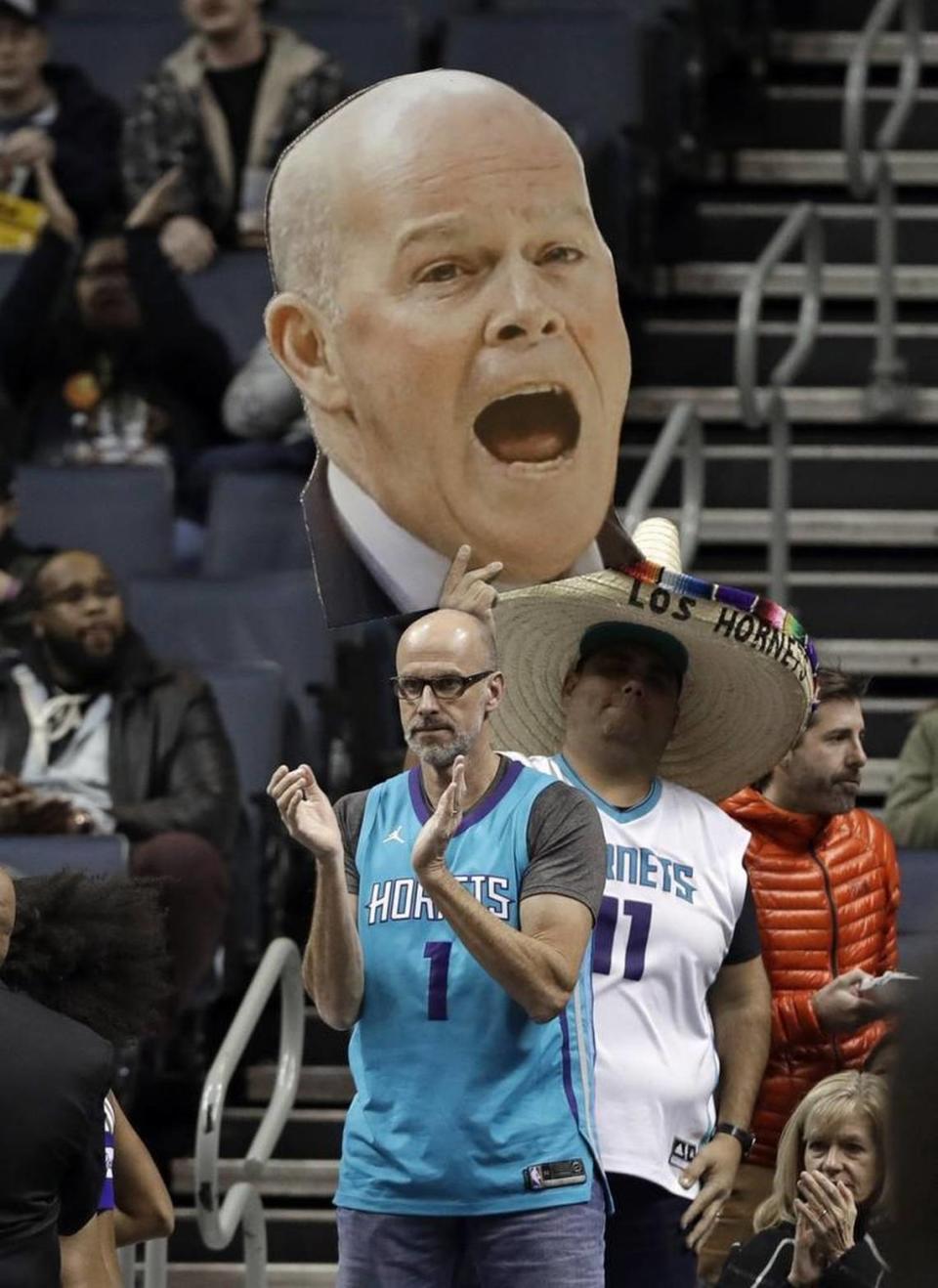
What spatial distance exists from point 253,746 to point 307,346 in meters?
2.52

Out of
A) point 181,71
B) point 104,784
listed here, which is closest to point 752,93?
point 181,71

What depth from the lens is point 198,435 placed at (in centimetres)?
848

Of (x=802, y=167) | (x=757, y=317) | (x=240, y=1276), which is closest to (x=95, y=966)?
(x=240, y=1276)

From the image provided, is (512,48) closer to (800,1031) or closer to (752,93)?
(752,93)

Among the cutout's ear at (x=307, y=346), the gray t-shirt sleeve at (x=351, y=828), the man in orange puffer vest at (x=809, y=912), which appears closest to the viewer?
the gray t-shirt sleeve at (x=351, y=828)

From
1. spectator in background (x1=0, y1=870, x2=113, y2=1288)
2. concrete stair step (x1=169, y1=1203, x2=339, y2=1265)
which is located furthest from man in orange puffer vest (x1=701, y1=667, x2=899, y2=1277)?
concrete stair step (x1=169, y1=1203, x2=339, y2=1265)

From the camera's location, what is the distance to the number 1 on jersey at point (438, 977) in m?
4.11

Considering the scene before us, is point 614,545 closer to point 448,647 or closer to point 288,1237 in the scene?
point 448,647

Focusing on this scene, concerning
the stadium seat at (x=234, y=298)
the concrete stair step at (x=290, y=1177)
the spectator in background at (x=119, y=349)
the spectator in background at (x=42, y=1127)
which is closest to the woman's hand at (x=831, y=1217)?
the spectator in background at (x=42, y=1127)

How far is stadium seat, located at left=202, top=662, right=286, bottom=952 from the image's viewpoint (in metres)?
7.00

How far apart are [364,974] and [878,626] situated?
470 centimetres

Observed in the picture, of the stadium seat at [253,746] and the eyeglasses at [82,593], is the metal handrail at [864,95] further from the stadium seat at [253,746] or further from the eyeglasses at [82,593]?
the eyeglasses at [82,593]

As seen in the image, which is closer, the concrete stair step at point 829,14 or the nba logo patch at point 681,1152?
the nba logo patch at point 681,1152

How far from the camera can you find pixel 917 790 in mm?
6504
